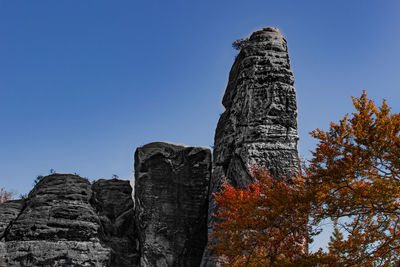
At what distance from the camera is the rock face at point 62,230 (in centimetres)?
1686

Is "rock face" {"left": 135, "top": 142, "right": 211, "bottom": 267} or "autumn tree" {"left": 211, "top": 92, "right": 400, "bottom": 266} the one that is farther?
"rock face" {"left": 135, "top": 142, "right": 211, "bottom": 267}

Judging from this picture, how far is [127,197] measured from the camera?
2178cm

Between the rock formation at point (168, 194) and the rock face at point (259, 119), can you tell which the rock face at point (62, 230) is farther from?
the rock face at point (259, 119)

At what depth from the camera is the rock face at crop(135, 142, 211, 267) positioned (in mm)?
19500

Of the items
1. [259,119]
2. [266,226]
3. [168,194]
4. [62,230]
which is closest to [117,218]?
[168,194]

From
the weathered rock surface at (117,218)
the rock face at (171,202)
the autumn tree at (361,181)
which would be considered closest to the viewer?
the autumn tree at (361,181)

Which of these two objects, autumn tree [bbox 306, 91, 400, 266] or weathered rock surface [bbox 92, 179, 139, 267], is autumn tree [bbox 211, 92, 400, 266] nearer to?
autumn tree [bbox 306, 91, 400, 266]

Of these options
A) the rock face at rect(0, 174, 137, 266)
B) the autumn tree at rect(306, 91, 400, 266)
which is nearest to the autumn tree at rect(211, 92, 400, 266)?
the autumn tree at rect(306, 91, 400, 266)

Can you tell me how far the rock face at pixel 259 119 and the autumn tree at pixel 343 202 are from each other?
13.0 feet

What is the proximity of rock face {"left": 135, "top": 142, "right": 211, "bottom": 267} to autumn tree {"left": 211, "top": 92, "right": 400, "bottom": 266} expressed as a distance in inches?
235

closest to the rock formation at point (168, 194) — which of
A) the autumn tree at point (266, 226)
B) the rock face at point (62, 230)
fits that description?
the rock face at point (62, 230)

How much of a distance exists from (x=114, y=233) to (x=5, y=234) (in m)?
4.96

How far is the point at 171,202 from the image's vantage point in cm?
2028

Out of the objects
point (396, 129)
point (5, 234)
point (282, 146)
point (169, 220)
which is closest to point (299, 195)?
point (396, 129)
